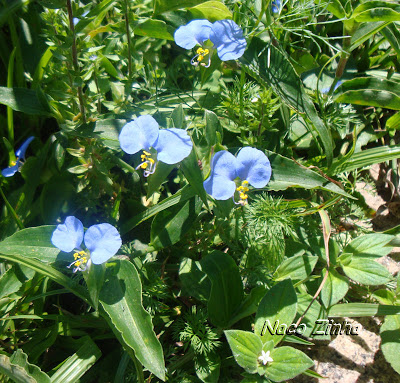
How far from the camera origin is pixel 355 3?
239 cm

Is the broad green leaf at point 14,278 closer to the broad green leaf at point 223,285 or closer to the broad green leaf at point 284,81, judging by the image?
the broad green leaf at point 223,285

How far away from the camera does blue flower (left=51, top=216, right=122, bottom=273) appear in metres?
1.63

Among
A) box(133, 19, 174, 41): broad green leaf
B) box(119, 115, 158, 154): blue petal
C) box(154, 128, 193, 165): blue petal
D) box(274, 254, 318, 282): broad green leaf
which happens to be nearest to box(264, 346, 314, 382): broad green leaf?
box(274, 254, 318, 282): broad green leaf

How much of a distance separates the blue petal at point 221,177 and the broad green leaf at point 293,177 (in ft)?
1.15

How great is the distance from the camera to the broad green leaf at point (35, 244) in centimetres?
178

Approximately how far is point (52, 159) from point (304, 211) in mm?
1289

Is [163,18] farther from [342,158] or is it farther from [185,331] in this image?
[185,331]

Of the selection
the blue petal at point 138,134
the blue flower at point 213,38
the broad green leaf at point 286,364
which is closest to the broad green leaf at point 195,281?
the broad green leaf at point 286,364

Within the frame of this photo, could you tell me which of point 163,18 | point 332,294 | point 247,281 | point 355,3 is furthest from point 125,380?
point 355,3

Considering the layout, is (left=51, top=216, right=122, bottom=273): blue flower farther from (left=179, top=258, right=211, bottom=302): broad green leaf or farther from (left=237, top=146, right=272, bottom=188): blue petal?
(left=237, top=146, right=272, bottom=188): blue petal

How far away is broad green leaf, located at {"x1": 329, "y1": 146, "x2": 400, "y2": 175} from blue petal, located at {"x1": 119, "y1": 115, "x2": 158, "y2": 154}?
964mm

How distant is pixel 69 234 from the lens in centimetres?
169

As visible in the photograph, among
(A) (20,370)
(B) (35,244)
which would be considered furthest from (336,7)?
(A) (20,370)

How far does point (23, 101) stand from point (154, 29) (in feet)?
2.45
